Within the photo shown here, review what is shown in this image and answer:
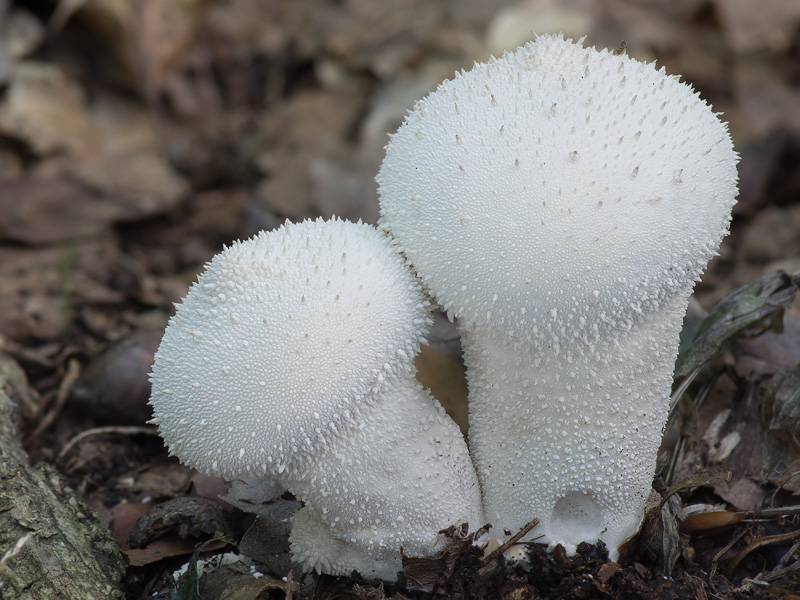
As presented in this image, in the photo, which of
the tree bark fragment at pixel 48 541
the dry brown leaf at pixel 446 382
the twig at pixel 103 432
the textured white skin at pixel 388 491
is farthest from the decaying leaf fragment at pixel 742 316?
the twig at pixel 103 432

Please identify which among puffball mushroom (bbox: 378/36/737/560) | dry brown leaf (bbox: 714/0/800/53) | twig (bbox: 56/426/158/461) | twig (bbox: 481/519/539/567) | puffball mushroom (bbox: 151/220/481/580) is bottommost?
twig (bbox: 56/426/158/461)

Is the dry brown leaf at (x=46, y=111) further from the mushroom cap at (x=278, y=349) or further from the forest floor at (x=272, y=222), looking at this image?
the mushroom cap at (x=278, y=349)

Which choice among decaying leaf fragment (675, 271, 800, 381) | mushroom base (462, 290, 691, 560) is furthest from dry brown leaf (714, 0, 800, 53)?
mushroom base (462, 290, 691, 560)

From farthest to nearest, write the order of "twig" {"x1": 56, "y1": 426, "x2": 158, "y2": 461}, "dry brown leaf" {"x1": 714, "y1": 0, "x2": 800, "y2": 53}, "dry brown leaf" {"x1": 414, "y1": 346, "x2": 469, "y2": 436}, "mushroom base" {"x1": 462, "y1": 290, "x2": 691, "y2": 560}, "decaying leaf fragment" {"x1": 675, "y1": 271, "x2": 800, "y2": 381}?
"dry brown leaf" {"x1": 714, "y1": 0, "x2": 800, "y2": 53} < "twig" {"x1": 56, "y1": 426, "x2": 158, "y2": 461} < "decaying leaf fragment" {"x1": 675, "y1": 271, "x2": 800, "y2": 381} < "dry brown leaf" {"x1": 414, "y1": 346, "x2": 469, "y2": 436} < "mushroom base" {"x1": 462, "y1": 290, "x2": 691, "y2": 560}

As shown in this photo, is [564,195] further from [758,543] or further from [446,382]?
[758,543]

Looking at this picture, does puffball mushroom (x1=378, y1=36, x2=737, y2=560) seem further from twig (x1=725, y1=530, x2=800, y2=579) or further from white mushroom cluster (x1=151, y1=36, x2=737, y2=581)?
twig (x1=725, y1=530, x2=800, y2=579)

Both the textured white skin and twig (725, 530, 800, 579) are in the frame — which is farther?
twig (725, 530, 800, 579)

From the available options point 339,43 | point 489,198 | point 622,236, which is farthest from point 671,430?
point 339,43
